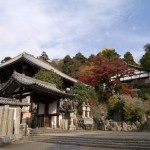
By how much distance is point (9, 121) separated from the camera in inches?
591

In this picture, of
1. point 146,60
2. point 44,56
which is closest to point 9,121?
point 146,60

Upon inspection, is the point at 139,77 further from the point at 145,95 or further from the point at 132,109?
the point at 132,109

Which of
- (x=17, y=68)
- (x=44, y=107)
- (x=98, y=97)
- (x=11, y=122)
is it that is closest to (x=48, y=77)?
(x=17, y=68)

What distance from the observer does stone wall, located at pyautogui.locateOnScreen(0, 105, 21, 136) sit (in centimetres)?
1452

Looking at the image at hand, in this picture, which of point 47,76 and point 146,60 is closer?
point 47,76

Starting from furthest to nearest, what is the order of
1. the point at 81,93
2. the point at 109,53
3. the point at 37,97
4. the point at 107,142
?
the point at 109,53, the point at 81,93, the point at 37,97, the point at 107,142

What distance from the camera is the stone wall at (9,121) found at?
1452 centimetres

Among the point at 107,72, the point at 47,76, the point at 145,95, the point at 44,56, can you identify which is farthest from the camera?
the point at 44,56

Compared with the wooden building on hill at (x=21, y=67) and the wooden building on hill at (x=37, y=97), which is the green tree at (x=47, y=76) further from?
the wooden building on hill at (x=37, y=97)

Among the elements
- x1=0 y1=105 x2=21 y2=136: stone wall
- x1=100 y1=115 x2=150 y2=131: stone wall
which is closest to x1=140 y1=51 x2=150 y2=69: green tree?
x1=100 y1=115 x2=150 y2=131: stone wall

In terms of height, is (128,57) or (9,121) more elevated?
(128,57)

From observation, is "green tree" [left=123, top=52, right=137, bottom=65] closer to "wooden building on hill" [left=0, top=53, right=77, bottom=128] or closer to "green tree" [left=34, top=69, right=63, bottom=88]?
"green tree" [left=34, top=69, right=63, bottom=88]

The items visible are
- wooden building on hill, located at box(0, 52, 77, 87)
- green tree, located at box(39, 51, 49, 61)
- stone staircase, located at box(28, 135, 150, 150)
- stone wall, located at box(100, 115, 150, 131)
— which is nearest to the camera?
stone staircase, located at box(28, 135, 150, 150)

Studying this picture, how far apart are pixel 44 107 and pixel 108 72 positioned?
47.9 ft
